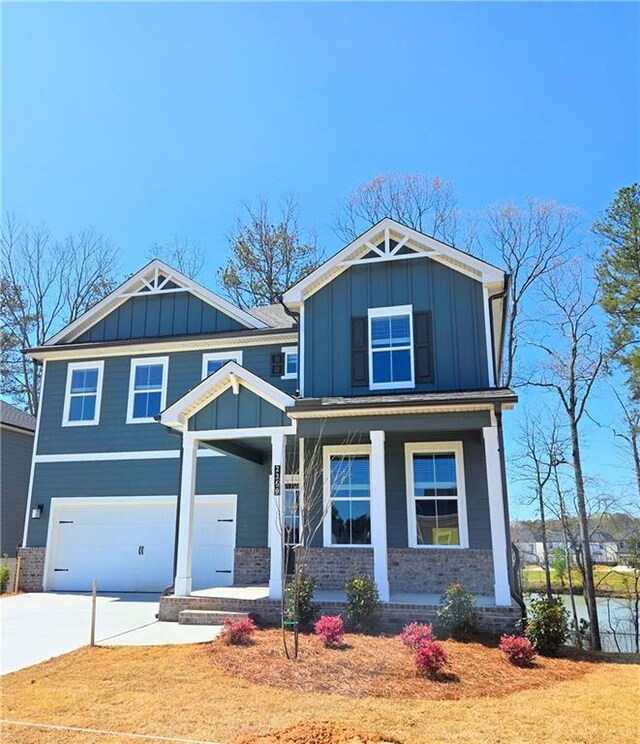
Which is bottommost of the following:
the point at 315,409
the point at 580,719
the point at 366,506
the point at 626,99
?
the point at 580,719

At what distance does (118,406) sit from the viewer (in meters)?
15.3

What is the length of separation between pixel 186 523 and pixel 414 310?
6318 millimetres

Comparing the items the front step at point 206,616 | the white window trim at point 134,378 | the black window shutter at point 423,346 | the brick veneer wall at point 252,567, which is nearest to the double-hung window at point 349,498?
the black window shutter at point 423,346

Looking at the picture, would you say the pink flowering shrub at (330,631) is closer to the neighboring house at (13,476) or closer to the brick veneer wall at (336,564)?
the brick veneer wall at (336,564)

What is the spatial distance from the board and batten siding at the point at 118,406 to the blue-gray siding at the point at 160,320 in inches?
29.6

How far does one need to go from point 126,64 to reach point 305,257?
16.6m

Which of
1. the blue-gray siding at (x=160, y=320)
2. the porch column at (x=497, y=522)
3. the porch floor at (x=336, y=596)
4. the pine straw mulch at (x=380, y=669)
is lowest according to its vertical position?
the pine straw mulch at (x=380, y=669)

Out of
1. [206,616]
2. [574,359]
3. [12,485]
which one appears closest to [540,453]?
[574,359]

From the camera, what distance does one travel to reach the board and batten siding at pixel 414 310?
37.6 ft

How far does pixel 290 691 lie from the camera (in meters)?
5.90

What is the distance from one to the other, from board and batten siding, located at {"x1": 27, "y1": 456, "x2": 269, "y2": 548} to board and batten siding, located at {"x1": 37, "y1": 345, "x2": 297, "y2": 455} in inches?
19.2

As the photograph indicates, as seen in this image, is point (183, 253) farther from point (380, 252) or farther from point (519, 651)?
point (519, 651)

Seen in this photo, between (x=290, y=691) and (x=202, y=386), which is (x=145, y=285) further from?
(x=290, y=691)

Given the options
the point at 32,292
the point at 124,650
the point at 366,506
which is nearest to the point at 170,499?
the point at 366,506
